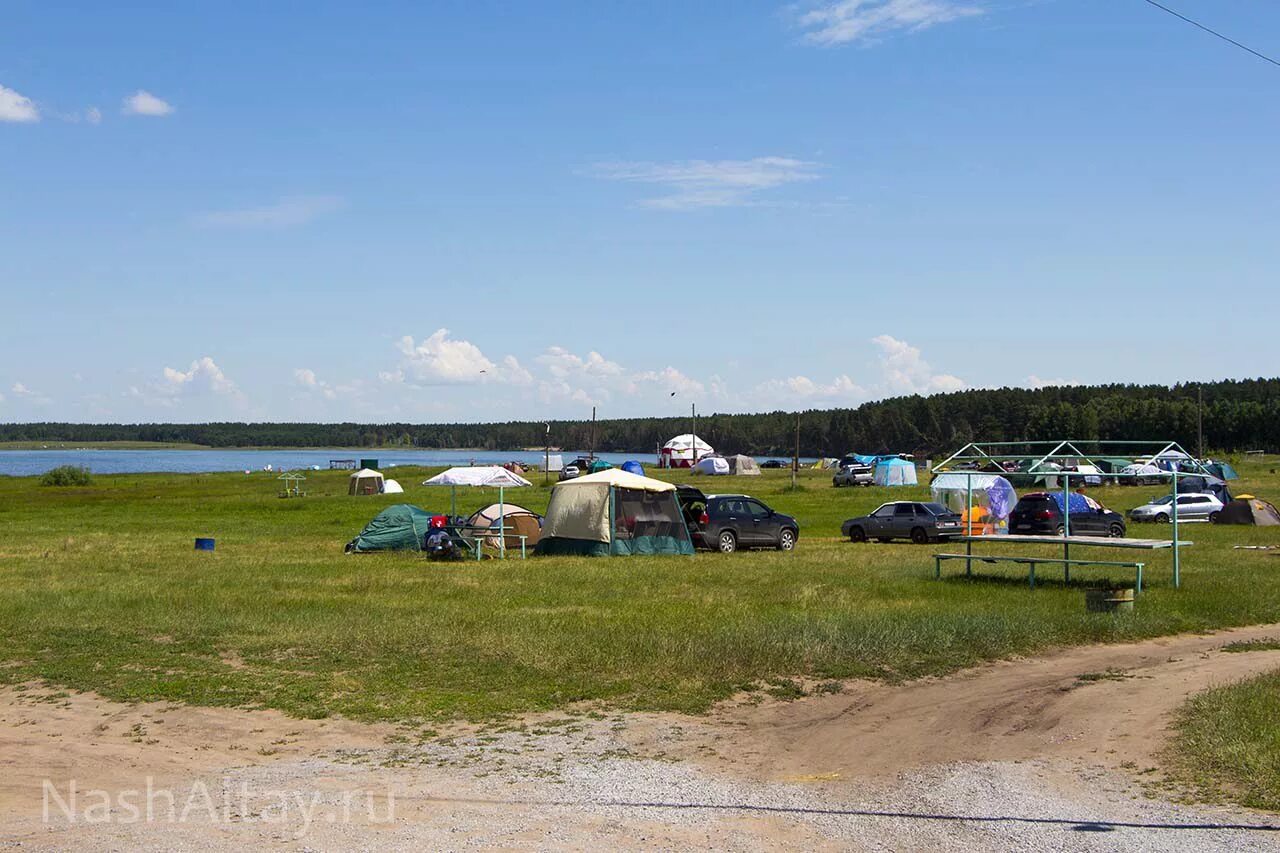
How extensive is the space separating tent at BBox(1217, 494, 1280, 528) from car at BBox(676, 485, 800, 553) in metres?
17.8

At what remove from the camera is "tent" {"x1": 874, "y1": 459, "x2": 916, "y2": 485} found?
7981 cm

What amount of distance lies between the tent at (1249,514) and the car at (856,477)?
37.8m

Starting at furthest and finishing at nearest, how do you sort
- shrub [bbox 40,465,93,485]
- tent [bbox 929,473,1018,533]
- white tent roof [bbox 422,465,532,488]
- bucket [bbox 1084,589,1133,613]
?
1. shrub [bbox 40,465,93,485]
2. tent [bbox 929,473,1018,533]
3. white tent roof [bbox 422,465,532,488]
4. bucket [bbox 1084,589,1133,613]

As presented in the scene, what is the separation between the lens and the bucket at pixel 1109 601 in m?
17.9

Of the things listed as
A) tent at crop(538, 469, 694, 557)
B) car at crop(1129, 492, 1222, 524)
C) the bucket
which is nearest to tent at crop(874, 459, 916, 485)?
car at crop(1129, 492, 1222, 524)

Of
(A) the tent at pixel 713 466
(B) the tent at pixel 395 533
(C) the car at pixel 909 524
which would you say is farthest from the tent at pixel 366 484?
(C) the car at pixel 909 524

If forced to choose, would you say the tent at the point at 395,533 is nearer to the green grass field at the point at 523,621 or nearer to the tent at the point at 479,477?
the green grass field at the point at 523,621

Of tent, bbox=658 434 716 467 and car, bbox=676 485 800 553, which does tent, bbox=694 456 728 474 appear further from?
car, bbox=676 485 800 553

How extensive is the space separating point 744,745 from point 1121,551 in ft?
71.9

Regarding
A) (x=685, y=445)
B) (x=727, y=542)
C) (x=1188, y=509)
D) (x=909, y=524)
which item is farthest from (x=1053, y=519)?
(x=685, y=445)

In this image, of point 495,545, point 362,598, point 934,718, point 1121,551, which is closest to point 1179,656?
point 934,718

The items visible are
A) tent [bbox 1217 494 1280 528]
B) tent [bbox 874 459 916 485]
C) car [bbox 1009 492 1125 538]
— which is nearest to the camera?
car [bbox 1009 492 1125 538]

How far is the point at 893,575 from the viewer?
24359 millimetres

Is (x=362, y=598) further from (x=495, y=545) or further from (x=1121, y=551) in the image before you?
(x=1121, y=551)
